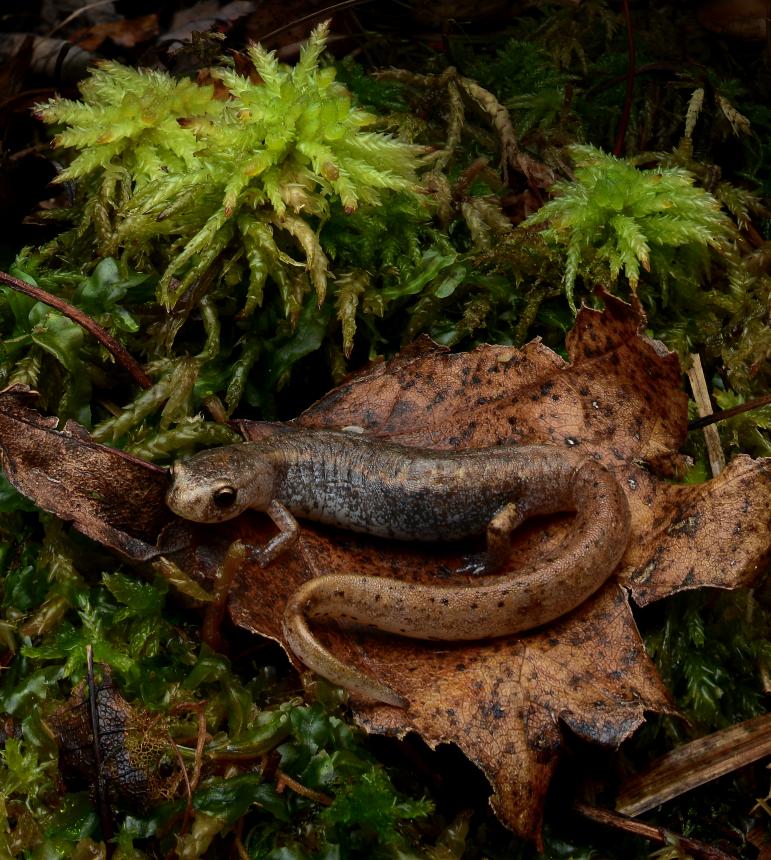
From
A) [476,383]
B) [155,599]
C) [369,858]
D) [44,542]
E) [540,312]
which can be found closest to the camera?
[369,858]

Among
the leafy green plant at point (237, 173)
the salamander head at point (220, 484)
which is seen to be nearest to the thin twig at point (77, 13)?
the leafy green plant at point (237, 173)

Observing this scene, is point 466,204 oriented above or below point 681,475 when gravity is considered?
above

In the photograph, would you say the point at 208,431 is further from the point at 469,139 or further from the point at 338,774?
the point at 469,139

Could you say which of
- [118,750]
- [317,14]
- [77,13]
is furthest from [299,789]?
[77,13]

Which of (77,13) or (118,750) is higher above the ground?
(77,13)

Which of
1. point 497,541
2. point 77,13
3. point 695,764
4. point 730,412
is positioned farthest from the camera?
point 77,13

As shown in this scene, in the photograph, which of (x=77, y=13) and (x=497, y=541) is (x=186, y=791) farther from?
(x=77, y=13)

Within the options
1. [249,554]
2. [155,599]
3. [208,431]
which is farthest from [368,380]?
[155,599]

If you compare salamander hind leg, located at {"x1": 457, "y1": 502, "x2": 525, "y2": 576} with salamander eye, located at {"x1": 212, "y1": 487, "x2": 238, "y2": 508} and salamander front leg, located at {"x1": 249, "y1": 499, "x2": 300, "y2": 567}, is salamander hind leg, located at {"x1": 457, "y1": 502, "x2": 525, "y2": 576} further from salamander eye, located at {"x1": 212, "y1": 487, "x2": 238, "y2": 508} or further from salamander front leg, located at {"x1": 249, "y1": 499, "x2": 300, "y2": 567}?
salamander eye, located at {"x1": 212, "y1": 487, "x2": 238, "y2": 508}
